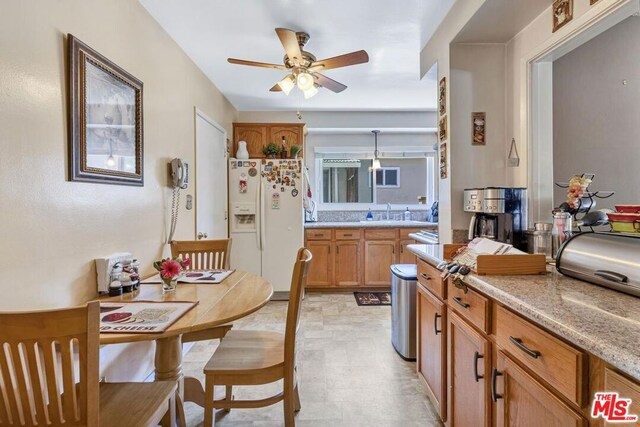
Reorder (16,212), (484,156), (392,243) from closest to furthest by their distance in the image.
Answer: (16,212) < (484,156) < (392,243)

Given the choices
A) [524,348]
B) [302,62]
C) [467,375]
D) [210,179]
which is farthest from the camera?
[210,179]

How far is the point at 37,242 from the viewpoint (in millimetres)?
1272

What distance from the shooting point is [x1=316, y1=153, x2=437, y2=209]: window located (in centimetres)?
510

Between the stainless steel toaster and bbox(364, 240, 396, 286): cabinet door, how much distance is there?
3053 mm

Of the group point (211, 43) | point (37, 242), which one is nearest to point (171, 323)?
point (37, 242)

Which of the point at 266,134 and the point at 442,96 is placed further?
the point at 266,134

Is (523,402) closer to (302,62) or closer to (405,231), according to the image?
(302,62)

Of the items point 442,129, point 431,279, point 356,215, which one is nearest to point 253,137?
point 356,215

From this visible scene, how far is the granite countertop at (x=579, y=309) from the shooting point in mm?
665

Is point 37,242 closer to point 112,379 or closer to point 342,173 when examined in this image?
point 112,379

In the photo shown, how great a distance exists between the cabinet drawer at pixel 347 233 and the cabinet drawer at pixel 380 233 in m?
0.12

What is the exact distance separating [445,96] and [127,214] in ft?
7.22

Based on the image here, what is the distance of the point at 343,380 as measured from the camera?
221 cm

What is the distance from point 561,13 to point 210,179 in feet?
9.84
